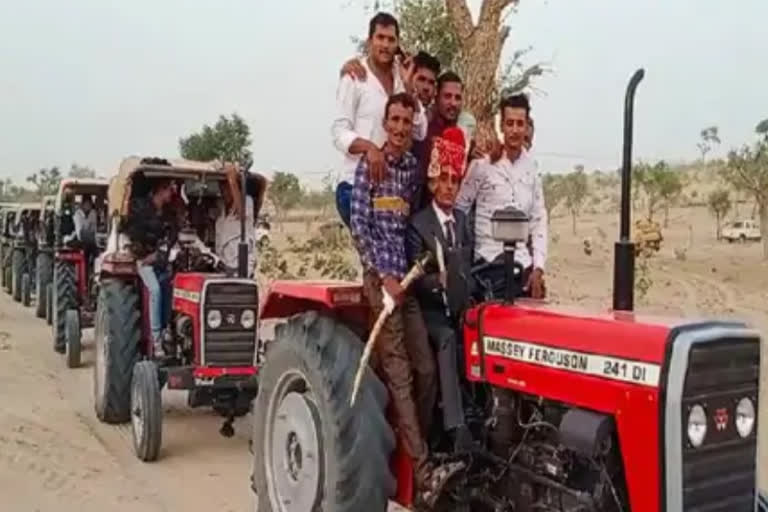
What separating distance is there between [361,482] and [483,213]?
4.53 feet

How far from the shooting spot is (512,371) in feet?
12.5

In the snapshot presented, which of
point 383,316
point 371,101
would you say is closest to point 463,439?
point 383,316

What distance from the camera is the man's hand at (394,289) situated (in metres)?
4.05

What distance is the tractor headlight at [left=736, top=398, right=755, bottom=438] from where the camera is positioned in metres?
3.43

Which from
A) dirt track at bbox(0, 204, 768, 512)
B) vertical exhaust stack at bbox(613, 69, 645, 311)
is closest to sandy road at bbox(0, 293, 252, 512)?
dirt track at bbox(0, 204, 768, 512)

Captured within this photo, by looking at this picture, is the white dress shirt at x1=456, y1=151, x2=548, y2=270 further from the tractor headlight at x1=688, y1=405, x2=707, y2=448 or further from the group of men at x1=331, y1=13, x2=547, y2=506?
the tractor headlight at x1=688, y1=405, x2=707, y2=448

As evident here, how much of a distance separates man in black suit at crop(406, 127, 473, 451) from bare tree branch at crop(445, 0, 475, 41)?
659 cm

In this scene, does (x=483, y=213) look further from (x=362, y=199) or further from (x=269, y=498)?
(x=269, y=498)

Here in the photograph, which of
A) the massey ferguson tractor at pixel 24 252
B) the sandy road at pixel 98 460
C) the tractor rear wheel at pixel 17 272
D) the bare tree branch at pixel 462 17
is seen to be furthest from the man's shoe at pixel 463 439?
the tractor rear wheel at pixel 17 272

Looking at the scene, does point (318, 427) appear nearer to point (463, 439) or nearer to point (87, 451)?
point (463, 439)

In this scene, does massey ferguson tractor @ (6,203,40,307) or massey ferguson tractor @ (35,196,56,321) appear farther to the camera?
massey ferguson tractor @ (6,203,40,307)

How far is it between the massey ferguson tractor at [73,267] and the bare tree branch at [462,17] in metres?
4.66

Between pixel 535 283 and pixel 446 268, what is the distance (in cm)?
92

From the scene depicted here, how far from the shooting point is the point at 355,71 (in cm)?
462
